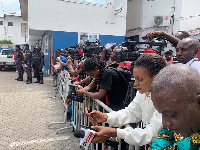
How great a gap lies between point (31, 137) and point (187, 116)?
→ 12.5ft

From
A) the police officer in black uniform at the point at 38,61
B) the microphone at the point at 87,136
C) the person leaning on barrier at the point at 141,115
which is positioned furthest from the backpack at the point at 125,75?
the police officer in black uniform at the point at 38,61

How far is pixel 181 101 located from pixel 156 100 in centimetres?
14

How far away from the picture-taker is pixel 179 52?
287 cm

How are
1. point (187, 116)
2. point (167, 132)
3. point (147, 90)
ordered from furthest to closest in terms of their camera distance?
point (147, 90) < point (167, 132) < point (187, 116)

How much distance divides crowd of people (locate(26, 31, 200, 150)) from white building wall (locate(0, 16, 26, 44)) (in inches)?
1365

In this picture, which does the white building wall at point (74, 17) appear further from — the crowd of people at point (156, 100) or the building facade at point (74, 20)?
the crowd of people at point (156, 100)

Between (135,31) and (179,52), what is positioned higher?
(135,31)

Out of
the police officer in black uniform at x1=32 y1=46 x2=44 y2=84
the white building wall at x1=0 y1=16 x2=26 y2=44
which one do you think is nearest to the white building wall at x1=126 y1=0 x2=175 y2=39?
the police officer in black uniform at x1=32 y1=46 x2=44 y2=84

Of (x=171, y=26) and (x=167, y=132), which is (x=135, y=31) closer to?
(x=171, y=26)

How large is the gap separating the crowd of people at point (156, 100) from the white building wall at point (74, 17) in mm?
8758

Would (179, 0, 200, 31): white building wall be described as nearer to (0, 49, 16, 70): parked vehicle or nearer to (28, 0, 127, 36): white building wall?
(28, 0, 127, 36): white building wall

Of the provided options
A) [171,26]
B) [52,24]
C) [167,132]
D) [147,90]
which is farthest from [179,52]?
[171,26]

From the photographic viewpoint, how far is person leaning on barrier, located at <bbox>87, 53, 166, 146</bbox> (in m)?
1.52

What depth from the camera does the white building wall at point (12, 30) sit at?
109 feet
